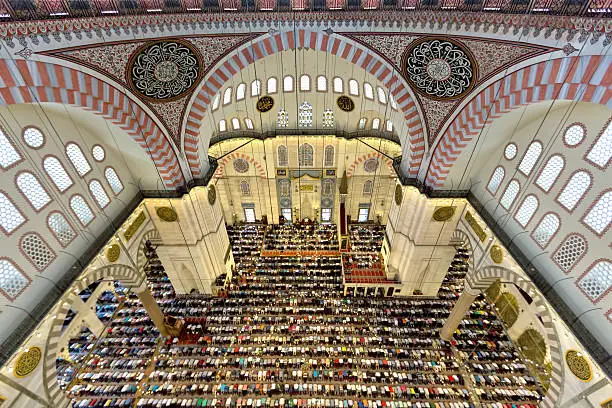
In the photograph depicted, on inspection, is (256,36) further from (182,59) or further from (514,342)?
(514,342)

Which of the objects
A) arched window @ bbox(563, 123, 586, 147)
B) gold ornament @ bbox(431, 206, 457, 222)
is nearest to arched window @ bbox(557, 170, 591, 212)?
arched window @ bbox(563, 123, 586, 147)

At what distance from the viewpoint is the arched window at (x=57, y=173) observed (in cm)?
667

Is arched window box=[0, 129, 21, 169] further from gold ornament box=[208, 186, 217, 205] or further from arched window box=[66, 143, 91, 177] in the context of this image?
gold ornament box=[208, 186, 217, 205]

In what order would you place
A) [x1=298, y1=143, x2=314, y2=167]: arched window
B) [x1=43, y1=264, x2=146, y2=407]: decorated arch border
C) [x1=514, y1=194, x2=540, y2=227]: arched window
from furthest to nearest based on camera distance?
1. [x1=298, y1=143, x2=314, y2=167]: arched window
2. [x1=514, y1=194, x2=540, y2=227]: arched window
3. [x1=43, y1=264, x2=146, y2=407]: decorated arch border

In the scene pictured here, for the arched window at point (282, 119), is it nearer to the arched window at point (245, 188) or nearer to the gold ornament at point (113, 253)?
the arched window at point (245, 188)

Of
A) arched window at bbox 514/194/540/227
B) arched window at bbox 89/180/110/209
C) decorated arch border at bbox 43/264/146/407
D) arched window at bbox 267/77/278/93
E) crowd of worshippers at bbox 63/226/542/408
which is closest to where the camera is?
decorated arch border at bbox 43/264/146/407

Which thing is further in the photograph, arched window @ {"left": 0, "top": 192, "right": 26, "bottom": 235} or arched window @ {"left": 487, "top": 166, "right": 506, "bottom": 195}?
arched window @ {"left": 487, "top": 166, "right": 506, "bottom": 195}

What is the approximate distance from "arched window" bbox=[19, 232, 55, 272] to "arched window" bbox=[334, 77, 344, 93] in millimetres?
11506

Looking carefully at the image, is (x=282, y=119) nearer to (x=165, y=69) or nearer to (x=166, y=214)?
(x=165, y=69)

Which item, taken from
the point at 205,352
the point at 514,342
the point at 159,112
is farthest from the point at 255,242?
the point at 514,342

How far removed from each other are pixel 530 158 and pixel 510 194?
115 centimetres

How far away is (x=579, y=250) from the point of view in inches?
239

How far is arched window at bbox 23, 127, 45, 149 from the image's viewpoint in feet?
20.3

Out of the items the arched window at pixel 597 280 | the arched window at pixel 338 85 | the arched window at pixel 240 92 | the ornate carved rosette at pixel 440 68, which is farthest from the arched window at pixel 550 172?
the arched window at pixel 240 92
